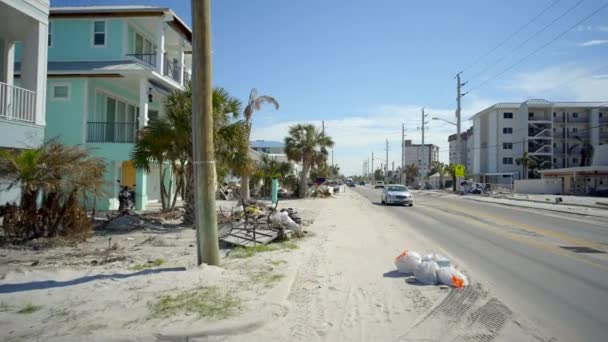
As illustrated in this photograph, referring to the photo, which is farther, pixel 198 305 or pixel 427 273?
pixel 427 273

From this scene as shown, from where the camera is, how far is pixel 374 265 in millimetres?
8695

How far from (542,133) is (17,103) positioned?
3399 inches

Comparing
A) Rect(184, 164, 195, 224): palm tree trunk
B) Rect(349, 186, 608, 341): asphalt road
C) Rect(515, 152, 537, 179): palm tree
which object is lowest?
Rect(349, 186, 608, 341): asphalt road

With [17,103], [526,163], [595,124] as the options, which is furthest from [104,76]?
[595,124]

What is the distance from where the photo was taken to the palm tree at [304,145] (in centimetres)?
3753

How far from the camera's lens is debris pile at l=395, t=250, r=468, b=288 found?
7.02 m

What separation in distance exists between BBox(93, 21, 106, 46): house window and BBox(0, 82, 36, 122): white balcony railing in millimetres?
8761

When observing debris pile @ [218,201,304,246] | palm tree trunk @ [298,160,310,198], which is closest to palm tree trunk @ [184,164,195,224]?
debris pile @ [218,201,304,246]

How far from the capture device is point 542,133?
79250mm

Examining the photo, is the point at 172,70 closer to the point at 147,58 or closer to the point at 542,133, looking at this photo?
the point at 147,58

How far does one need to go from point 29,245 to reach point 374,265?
819 cm

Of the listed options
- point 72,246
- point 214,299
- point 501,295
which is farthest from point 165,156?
point 501,295

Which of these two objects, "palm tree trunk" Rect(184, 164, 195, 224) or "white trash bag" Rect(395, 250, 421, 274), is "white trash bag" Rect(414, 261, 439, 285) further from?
"palm tree trunk" Rect(184, 164, 195, 224)

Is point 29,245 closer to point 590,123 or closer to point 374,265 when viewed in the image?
point 374,265
